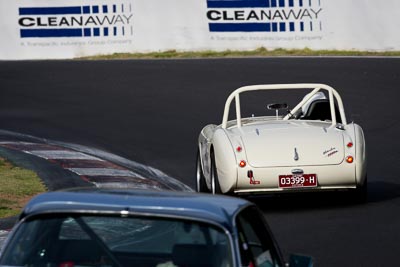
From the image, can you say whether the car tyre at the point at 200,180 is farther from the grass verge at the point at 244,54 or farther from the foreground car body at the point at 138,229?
the grass verge at the point at 244,54

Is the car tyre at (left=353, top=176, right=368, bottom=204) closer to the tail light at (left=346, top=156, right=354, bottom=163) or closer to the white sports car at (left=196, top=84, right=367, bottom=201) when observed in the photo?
the white sports car at (left=196, top=84, right=367, bottom=201)

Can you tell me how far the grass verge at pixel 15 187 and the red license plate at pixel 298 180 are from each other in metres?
2.62

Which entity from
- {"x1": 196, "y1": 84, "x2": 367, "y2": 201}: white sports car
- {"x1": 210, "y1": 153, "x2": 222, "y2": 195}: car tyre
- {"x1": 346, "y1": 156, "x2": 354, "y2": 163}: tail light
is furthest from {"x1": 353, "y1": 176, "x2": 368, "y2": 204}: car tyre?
{"x1": 210, "y1": 153, "x2": 222, "y2": 195}: car tyre

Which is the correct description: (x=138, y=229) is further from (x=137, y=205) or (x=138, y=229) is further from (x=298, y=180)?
(x=298, y=180)

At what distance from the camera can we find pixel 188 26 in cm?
2530

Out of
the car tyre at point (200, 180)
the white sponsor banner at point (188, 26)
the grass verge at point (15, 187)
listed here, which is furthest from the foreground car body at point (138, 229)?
the white sponsor banner at point (188, 26)

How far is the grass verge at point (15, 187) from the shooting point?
1106 cm

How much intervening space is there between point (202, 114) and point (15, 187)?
6.47m

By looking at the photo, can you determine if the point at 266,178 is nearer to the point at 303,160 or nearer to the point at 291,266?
the point at 303,160

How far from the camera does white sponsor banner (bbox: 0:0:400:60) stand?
79.5 feet

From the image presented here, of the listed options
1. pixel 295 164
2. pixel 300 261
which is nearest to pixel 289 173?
pixel 295 164

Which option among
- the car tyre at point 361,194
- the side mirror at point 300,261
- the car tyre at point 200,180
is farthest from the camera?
the car tyre at point 200,180

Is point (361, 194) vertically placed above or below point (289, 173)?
below

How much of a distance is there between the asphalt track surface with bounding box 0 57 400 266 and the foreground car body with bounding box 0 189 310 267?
334cm
